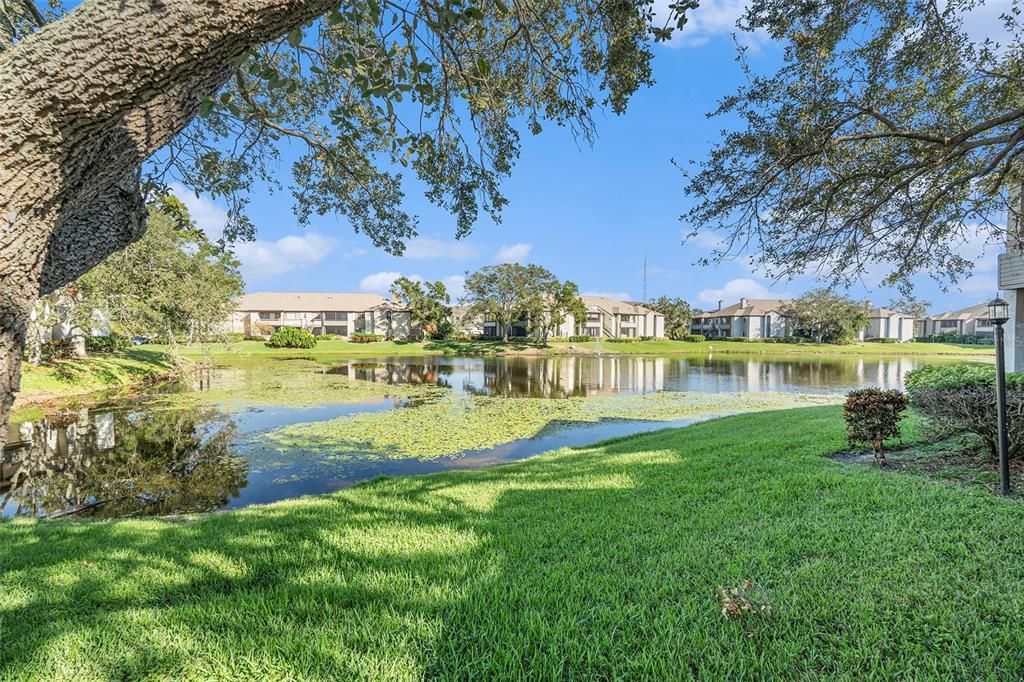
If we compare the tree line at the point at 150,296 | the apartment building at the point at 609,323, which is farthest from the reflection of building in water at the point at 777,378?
the apartment building at the point at 609,323

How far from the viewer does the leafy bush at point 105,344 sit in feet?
A: 78.9

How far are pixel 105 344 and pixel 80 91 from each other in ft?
106

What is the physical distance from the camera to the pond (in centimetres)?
804

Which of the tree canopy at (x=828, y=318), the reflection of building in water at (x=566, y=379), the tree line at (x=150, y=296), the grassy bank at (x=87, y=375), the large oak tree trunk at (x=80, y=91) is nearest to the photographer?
the large oak tree trunk at (x=80, y=91)

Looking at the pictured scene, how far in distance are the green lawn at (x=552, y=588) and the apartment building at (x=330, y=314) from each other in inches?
2439

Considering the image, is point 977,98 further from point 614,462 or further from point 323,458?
point 323,458

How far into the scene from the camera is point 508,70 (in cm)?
471

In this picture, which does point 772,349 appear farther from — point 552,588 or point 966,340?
point 552,588

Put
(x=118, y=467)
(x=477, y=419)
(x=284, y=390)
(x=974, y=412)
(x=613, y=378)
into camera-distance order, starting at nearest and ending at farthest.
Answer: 1. (x=974, y=412)
2. (x=118, y=467)
3. (x=477, y=419)
4. (x=284, y=390)
5. (x=613, y=378)

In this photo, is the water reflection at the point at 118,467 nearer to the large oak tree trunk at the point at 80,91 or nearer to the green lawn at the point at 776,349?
the large oak tree trunk at the point at 80,91

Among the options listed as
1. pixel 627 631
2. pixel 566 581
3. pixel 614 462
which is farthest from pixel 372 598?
pixel 614 462

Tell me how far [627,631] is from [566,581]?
60 cm

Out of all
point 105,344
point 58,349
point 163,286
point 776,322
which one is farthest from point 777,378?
point 776,322

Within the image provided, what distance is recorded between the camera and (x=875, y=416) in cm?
566
